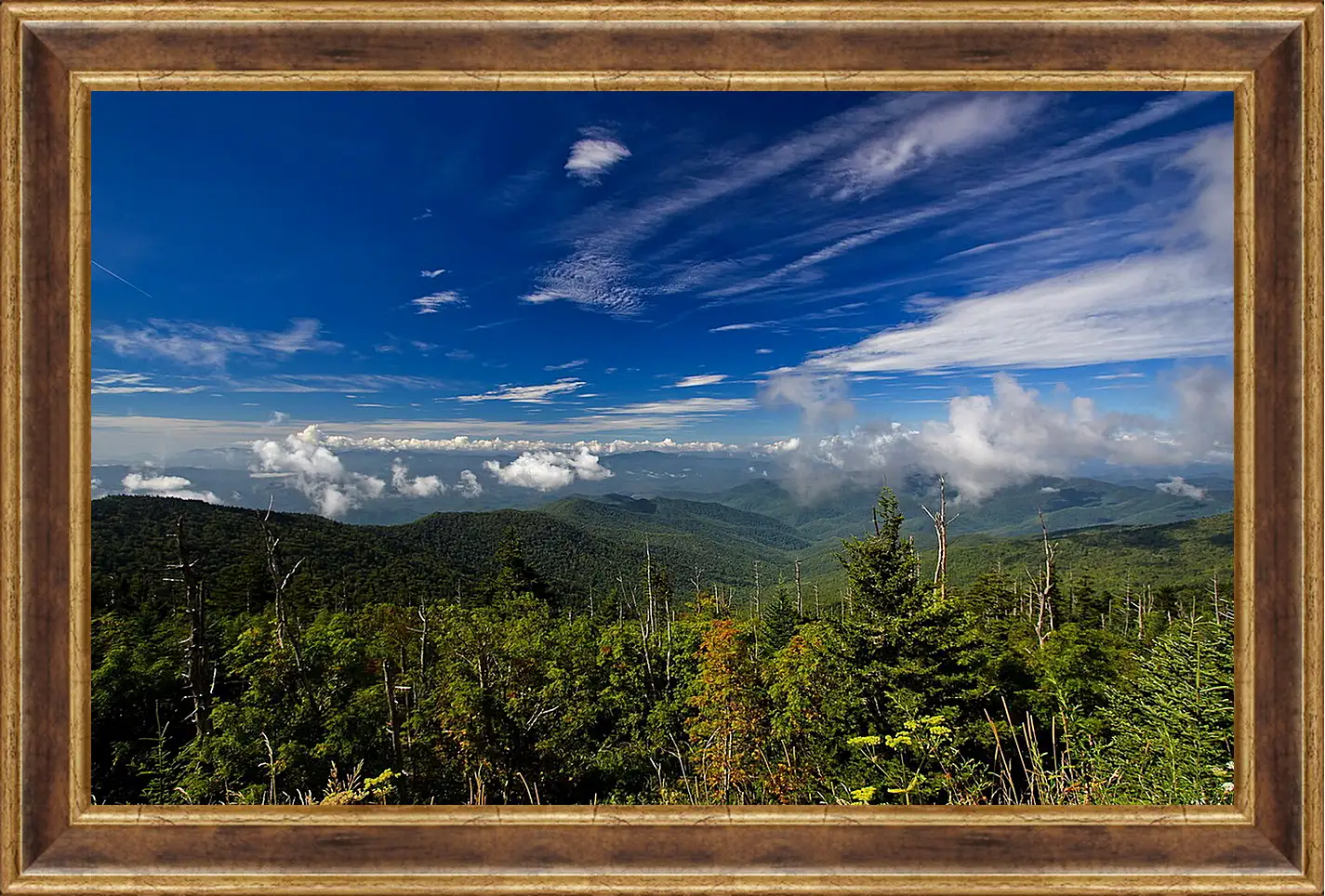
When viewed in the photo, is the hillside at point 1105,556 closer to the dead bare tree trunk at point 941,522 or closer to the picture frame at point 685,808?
the dead bare tree trunk at point 941,522

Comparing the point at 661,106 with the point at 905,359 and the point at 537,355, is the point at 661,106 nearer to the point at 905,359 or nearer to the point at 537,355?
the point at 537,355

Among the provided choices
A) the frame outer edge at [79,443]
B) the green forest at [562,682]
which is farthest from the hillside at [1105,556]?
the frame outer edge at [79,443]

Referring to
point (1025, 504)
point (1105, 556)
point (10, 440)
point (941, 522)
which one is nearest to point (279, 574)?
point (10, 440)

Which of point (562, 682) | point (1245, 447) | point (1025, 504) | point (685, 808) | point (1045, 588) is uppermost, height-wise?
point (1245, 447)

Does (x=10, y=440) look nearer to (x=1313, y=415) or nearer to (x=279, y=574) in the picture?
(x=279, y=574)

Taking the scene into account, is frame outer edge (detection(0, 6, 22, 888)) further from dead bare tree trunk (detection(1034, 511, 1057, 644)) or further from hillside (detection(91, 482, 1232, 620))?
dead bare tree trunk (detection(1034, 511, 1057, 644))
